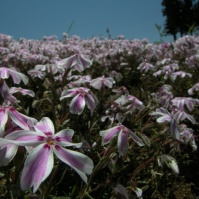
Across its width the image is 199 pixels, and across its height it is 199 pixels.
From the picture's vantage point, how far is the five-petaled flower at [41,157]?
81 cm

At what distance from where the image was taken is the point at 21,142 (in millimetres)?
832

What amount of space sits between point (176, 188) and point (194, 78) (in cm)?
208

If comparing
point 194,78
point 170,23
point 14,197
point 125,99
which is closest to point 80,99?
point 125,99

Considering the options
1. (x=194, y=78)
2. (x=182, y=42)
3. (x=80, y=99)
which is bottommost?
(x=80, y=99)

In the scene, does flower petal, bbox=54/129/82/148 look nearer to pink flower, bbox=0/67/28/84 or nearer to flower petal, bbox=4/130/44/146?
flower petal, bbox=4/130/44/146

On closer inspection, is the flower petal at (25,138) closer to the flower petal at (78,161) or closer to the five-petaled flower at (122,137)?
the flower petal at (78,161)

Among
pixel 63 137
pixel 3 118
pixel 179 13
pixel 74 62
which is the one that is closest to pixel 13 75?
pixel 74 62

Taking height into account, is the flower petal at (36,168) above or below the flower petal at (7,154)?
below

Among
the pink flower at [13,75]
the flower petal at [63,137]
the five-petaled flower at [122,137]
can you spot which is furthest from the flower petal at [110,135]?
the pink flower at [13,75]


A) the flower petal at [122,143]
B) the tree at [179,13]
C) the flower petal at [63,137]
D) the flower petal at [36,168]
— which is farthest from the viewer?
the tree at [179,13]

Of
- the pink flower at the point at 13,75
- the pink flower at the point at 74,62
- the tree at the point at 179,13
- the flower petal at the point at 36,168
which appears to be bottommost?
the flower petal at the point at 36,168

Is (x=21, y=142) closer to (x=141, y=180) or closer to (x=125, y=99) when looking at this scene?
(x=125, y=99)

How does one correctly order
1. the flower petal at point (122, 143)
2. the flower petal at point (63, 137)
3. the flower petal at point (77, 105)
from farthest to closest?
the flower petal at point (77, 105) < the flower petal at point (122, 143) < the flower petal at point (63, 137)

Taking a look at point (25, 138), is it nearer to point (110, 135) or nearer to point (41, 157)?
point (41, 157)
